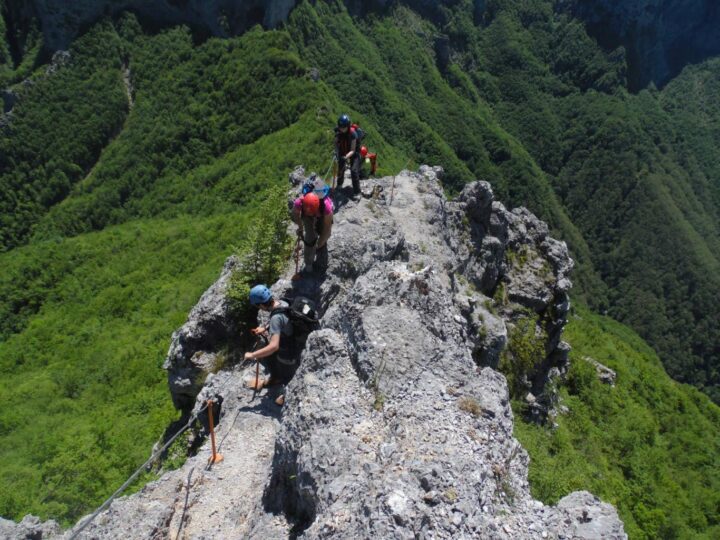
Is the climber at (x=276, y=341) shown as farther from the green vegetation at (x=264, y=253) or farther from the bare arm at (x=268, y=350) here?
the green vegetation at (x=264, y=253)

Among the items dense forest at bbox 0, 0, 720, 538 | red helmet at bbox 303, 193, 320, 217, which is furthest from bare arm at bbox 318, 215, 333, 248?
dense forest at bbox 0, 0, 720, 538

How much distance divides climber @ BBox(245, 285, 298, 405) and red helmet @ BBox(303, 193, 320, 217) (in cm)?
344

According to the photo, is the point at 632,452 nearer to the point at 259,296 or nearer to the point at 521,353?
the point at 521,353

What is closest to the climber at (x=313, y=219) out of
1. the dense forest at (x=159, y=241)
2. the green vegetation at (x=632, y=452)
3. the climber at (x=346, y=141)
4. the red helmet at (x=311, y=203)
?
the red helmet at (x=311, y=203)

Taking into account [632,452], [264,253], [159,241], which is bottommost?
[159,241]

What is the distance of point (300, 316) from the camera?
14922mm

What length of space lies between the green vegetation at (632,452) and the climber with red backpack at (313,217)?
44.9 ft

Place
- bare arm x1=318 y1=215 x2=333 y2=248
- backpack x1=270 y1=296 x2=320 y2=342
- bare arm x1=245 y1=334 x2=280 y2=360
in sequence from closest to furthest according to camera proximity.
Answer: bare arm x1=245 y1=334 x2=280 y2=360 < backpack x1=270 y1=296 x2=320 y2=342 < bare arm x1=318 y1=215 x2=333 y2=248

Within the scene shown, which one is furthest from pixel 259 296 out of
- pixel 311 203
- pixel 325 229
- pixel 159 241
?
pixel 159 241

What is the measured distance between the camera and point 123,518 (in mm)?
12656

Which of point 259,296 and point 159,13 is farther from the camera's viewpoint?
point 159,13

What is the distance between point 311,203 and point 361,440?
26.9 ft

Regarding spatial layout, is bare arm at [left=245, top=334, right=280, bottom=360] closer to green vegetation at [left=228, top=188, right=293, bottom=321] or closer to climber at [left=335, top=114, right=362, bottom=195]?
green vegetation at [left=228, top=188, right=293, bottom=321]

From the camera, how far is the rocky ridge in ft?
30.8
